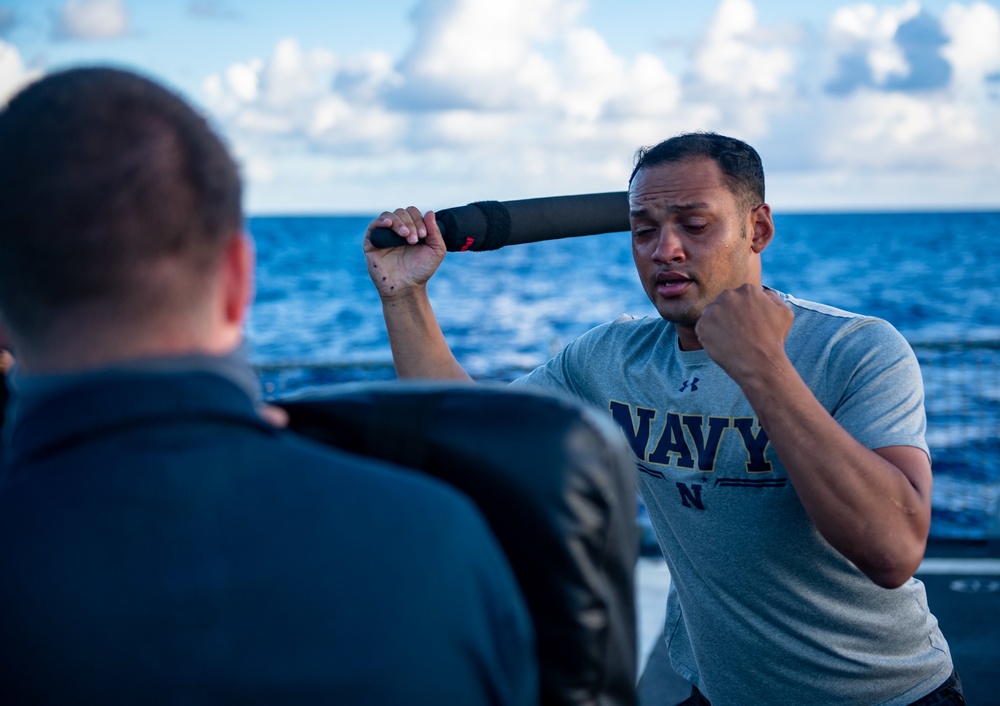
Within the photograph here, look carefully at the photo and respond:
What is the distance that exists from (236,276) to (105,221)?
0.58 feet

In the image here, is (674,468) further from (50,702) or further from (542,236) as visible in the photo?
(50,702)

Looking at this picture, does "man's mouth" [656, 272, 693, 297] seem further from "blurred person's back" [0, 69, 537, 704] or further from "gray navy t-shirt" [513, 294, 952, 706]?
"blurred person's back" [0, 69, 537, 704]

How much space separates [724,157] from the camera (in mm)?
2525

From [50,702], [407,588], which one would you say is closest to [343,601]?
[407,588]

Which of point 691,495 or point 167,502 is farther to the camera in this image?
point 691,495

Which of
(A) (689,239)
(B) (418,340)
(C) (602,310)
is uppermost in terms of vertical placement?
(A) (689,239)

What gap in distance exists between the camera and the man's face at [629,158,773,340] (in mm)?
2479

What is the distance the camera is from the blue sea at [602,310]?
24.6 feet

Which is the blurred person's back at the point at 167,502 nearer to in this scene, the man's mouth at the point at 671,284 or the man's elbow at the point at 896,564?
the man's elbow at the point at 896,564

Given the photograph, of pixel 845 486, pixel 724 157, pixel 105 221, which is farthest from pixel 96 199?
pixel 724 157

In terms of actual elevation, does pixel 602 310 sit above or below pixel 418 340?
below

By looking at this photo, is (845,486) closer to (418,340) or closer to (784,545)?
(784,545)

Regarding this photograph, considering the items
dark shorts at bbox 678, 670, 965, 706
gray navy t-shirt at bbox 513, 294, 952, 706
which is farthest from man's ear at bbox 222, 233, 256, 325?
dark shorts at bbox 678, 670, 965, 706

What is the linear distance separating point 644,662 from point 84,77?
12.7 feet
